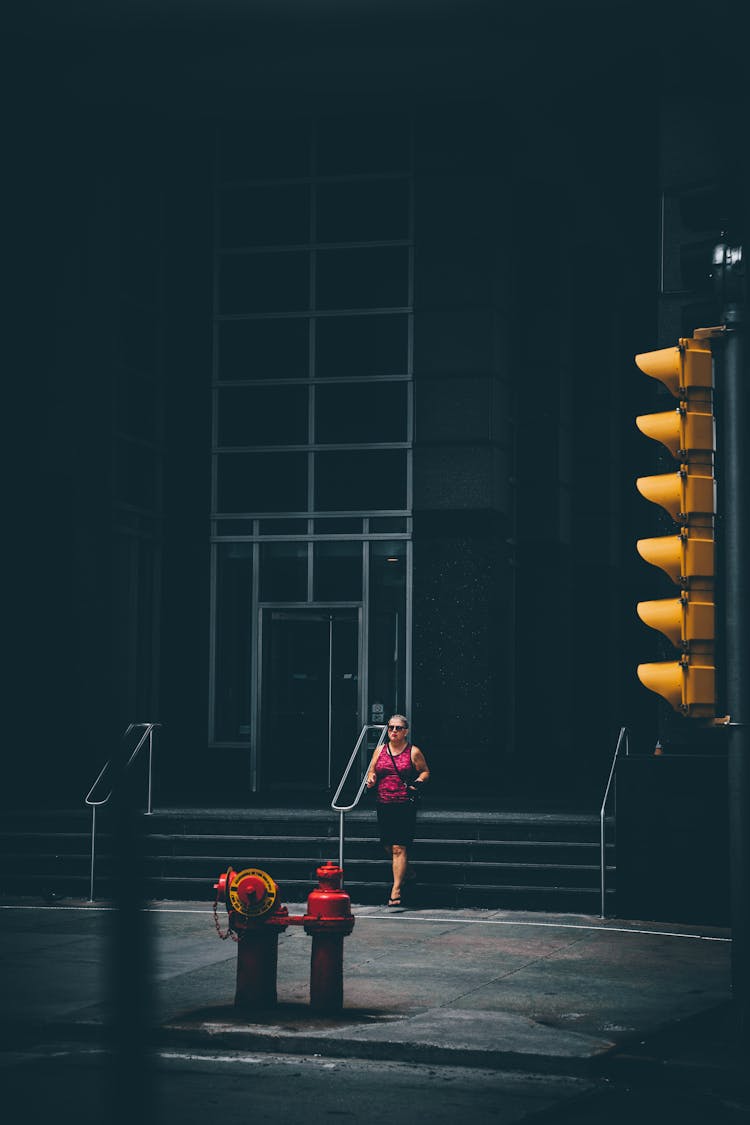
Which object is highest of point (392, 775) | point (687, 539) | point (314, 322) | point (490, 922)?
point (314, 322)

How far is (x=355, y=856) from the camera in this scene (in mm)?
14758

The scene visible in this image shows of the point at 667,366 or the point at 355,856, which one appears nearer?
the point at 667,366

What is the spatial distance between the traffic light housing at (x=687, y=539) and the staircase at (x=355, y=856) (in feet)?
23.1

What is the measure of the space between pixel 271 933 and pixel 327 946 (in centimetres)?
35

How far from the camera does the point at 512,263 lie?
21.6 meters

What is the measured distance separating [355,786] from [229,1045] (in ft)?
37.5

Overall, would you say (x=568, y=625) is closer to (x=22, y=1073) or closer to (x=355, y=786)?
(x=355, y=786)

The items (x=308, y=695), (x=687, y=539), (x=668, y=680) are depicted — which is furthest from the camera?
(x=308, y=695)

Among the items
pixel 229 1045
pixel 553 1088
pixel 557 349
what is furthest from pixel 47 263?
pixel 557 349

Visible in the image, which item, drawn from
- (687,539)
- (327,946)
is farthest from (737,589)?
(327,946)

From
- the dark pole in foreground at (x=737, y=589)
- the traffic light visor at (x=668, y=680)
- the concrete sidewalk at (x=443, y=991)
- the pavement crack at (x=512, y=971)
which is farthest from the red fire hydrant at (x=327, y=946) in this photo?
the traffic light visor at (x=668, y=680)

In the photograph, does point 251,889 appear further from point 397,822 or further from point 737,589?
point 397,822

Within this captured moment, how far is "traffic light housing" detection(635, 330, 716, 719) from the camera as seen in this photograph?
6.85 metres

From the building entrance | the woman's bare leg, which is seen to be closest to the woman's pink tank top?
the woman's bare leg
